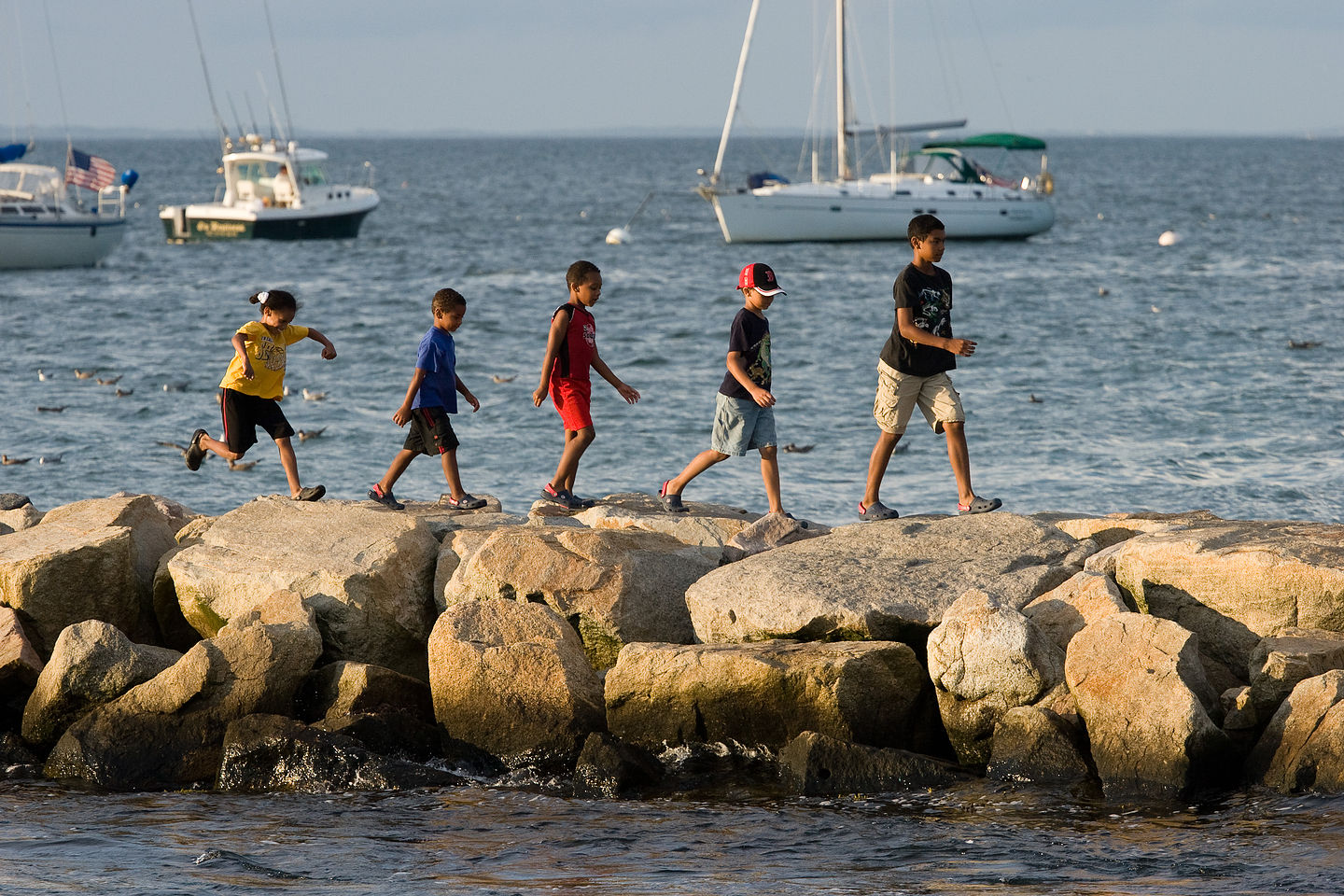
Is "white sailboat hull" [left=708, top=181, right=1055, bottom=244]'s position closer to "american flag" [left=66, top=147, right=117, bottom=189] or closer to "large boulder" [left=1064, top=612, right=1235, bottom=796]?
"american flag" [left=66, top=147, right=117, bottom=189]

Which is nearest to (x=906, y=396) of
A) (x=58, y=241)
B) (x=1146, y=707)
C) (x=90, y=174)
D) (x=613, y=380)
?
(x=613, y=380)

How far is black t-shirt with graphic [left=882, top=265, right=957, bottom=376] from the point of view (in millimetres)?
8453

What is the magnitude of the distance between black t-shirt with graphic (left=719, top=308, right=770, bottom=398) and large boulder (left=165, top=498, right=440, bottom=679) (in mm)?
1912

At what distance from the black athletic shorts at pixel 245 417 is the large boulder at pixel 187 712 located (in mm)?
1973

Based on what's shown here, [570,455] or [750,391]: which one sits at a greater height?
[750,391]

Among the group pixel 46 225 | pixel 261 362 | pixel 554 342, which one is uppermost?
pixel 46 225

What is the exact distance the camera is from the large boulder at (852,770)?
272 inches

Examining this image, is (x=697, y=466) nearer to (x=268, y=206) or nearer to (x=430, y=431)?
(x=430, y=431)

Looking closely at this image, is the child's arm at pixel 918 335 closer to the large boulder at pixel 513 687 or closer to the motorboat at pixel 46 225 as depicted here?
the large boulder at pixel 513 687

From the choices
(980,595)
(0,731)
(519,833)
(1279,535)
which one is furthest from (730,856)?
(0,731)

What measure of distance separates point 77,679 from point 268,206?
40.9 m

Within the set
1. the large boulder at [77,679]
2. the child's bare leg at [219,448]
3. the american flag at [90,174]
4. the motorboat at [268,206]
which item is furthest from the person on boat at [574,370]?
the motorboat at [268,206]


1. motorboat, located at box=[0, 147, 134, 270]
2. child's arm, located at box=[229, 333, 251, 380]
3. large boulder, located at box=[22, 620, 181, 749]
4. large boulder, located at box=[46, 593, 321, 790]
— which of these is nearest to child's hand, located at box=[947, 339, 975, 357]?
large boulder, located at box=[46, 593, 321, 790]

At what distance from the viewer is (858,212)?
43062mm
